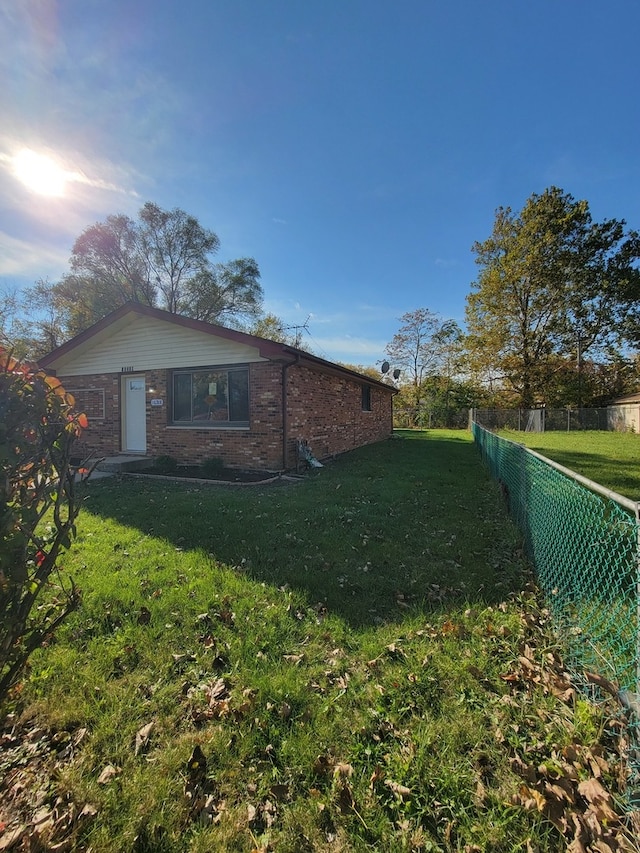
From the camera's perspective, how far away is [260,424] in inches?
362

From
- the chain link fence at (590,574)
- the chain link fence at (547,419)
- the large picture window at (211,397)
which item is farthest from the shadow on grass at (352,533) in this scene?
the chain link fence at (547,419)

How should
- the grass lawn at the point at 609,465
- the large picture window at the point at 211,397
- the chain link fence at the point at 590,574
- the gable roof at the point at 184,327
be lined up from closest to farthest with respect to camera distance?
the chain link fence at the point at 590,574 < the grass lawn at the point at 609,465 < the gable roof at the point at 184,327 < the large picture window at the point at 211,397

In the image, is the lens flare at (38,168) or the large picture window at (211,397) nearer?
the lens flare at (38,168)

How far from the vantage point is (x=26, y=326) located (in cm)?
2514

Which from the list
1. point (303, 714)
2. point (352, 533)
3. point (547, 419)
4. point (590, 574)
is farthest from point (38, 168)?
point (547, 419)

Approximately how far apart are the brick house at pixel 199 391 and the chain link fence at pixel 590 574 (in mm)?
6191

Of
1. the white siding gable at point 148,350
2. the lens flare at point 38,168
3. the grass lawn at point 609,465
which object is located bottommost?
the grass lawn at point 609,465

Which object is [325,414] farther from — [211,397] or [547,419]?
[547,419]

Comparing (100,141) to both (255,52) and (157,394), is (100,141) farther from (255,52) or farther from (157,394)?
(157,394)

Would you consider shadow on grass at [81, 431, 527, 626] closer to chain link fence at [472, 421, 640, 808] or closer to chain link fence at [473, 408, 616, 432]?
chain link fence at [472, 421, 640, 808]

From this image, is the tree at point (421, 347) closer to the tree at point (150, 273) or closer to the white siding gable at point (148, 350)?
the tree at point (150, 273)

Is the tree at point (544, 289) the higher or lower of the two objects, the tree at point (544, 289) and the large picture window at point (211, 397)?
the higher

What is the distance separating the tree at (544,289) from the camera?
28297 millimetres

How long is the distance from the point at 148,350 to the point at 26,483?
33.1 feet
